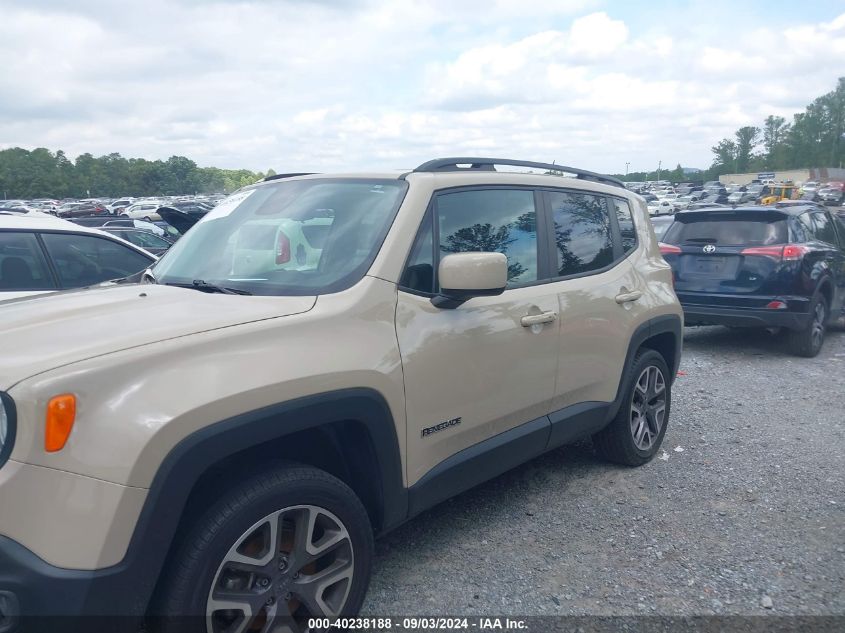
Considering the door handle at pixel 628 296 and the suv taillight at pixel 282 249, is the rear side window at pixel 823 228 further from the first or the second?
the suv taillight at pixel 282 249

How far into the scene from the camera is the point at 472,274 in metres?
2.87

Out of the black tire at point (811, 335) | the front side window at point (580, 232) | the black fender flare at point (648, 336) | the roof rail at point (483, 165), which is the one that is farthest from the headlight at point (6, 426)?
the black tire at point (811, 335)

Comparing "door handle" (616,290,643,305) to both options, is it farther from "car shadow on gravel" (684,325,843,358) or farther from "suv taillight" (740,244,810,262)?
"car shadow on gravel" (684,325,843,358)

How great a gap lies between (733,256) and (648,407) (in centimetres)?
396

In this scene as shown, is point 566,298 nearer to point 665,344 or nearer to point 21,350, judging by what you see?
point 665,344

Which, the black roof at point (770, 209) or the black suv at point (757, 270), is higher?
the black roof at point (770, 209)

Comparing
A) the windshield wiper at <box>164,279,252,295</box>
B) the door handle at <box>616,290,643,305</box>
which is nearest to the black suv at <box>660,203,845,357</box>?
the door handle at <box>616,290,643,305</box>

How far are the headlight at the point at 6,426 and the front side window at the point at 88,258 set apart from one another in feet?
11.2

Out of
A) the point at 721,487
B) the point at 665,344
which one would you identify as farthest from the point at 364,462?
the point at 665,344

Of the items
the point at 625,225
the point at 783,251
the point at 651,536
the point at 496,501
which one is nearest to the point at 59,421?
the point at 496,501

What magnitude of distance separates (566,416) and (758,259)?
496cm

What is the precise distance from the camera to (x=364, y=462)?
2807mm

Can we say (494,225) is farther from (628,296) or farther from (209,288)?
(209,288)

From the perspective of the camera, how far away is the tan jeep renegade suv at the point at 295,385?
6.60 feet
